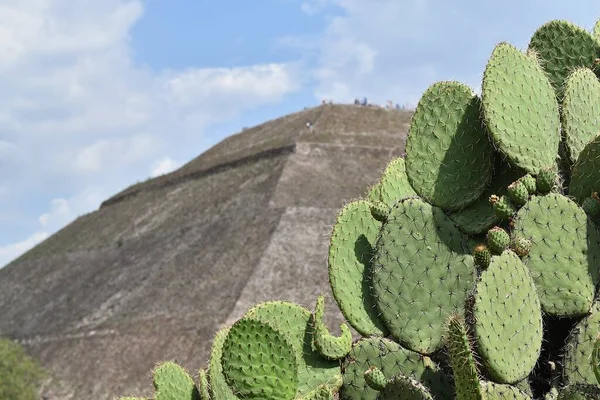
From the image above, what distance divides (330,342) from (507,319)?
1.60 m

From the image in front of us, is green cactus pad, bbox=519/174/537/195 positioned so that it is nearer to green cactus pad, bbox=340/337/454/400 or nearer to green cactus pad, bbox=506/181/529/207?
green cactus pad, bbox=506/181/529/207

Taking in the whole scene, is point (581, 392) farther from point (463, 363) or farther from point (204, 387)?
point (204, 387)

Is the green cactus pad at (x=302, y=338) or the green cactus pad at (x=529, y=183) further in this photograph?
the green cactus pad at (x=302, y=338)

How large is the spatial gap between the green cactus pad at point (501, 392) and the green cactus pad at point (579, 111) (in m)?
2.42

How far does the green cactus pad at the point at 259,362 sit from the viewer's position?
5812 mm

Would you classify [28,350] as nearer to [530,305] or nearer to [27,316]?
[27,316]

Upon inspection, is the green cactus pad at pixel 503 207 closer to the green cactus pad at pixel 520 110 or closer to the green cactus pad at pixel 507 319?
the green cactus pad at pixel 520 110

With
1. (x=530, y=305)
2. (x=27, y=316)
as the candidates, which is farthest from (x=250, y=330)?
(x=27, y=316)

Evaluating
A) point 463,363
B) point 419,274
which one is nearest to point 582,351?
point 419,274

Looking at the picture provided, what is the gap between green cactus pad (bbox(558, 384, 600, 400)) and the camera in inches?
217

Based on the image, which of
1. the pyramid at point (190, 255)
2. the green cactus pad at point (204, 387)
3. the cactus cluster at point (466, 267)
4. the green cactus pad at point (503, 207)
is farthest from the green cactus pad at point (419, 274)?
the pyramid at point (190, 255)

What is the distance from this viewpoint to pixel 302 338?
23.7 feet

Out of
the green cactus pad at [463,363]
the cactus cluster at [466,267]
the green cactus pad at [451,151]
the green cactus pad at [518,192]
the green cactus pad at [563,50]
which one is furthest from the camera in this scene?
the green cactus pad at [563,50]

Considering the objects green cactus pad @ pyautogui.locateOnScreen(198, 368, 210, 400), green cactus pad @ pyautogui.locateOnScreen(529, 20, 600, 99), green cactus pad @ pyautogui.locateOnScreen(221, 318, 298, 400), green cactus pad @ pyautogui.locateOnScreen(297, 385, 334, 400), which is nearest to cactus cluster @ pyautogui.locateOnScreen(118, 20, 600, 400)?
green cactus pad @ pyautogui.locateOnScreen(221, 318, 298, 400)
